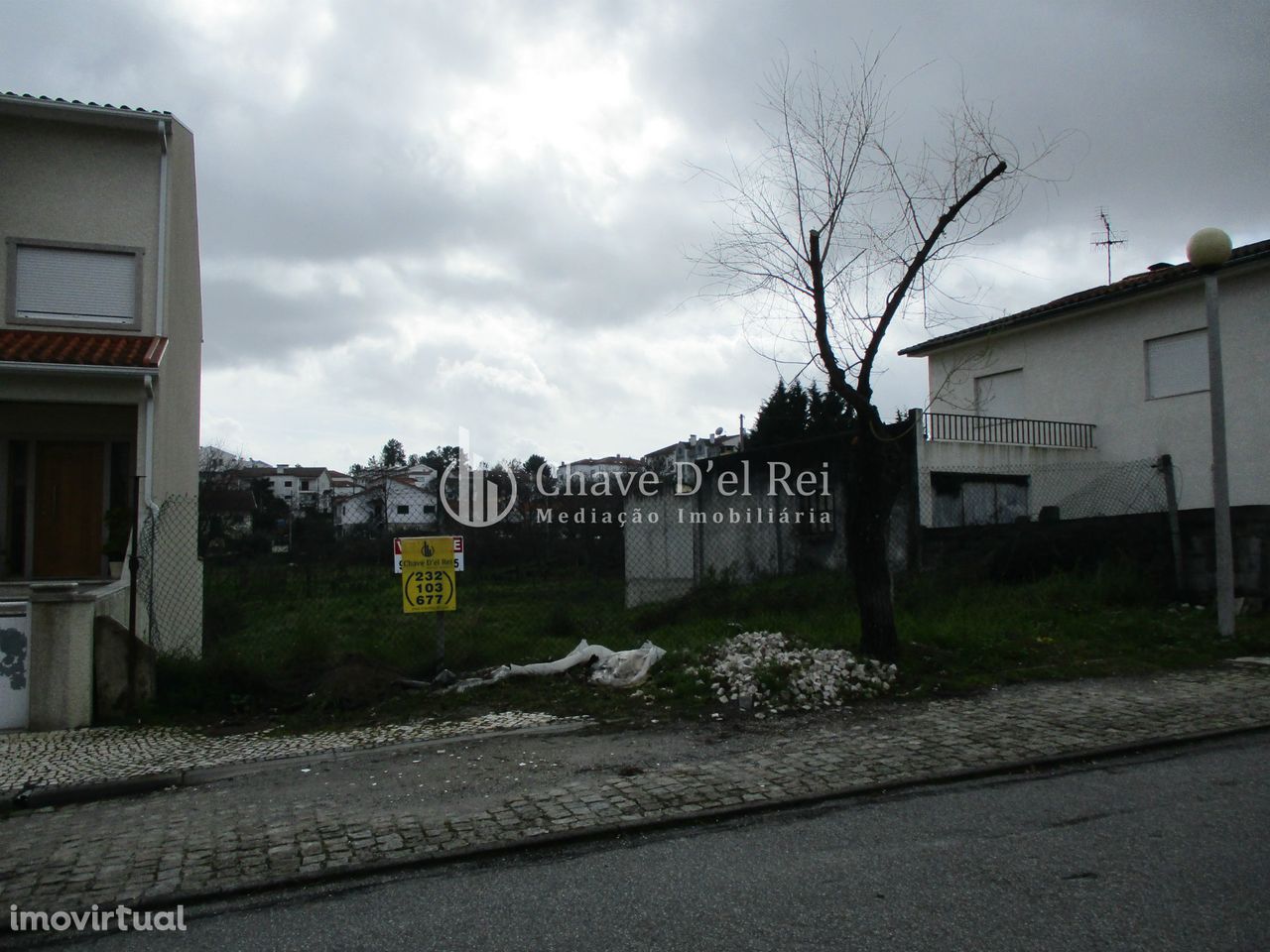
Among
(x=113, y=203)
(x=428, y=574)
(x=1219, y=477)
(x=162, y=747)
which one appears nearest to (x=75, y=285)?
(x=113, y=203)

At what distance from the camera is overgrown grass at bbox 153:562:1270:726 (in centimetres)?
772

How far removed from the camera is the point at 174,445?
1170 cm

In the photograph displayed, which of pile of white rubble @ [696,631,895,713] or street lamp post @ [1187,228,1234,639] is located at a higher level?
street lamp post @ [1187,228,1234,639]

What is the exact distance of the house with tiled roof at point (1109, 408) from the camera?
1652 cm

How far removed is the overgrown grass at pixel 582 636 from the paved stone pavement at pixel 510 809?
1191mm

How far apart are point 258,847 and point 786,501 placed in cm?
1310

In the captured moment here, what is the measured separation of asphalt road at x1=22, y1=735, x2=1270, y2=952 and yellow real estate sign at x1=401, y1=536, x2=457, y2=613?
4040 mm

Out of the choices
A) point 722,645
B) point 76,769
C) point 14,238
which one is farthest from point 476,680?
point 14,238

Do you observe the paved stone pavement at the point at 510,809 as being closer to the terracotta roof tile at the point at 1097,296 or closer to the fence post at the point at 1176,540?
the fence post at the point at 1176,540

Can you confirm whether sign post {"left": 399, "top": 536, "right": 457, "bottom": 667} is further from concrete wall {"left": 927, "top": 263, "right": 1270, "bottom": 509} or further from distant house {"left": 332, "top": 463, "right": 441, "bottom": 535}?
concrete wall {"left": 927, "top": 263, "right": 1270, "bottom": 509}

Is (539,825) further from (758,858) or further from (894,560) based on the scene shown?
(894,560)

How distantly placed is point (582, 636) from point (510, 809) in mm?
4940

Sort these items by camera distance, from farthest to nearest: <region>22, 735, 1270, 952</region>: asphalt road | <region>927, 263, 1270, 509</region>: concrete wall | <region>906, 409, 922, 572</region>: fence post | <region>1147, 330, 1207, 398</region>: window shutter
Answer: <region>1147, 330, 1207, 398</region>: window shutter → <region>927, 263, 1270, 509</region>: concrete wall → <region>906, 409, 922, 572</region>: fence post → <region>22, 735, 1270, 952</region>: asphalt road

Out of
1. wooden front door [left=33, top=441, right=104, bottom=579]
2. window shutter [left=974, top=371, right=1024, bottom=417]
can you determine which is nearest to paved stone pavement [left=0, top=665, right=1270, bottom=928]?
wooden front door [left=33, top=441, right=104, bottom=579]
